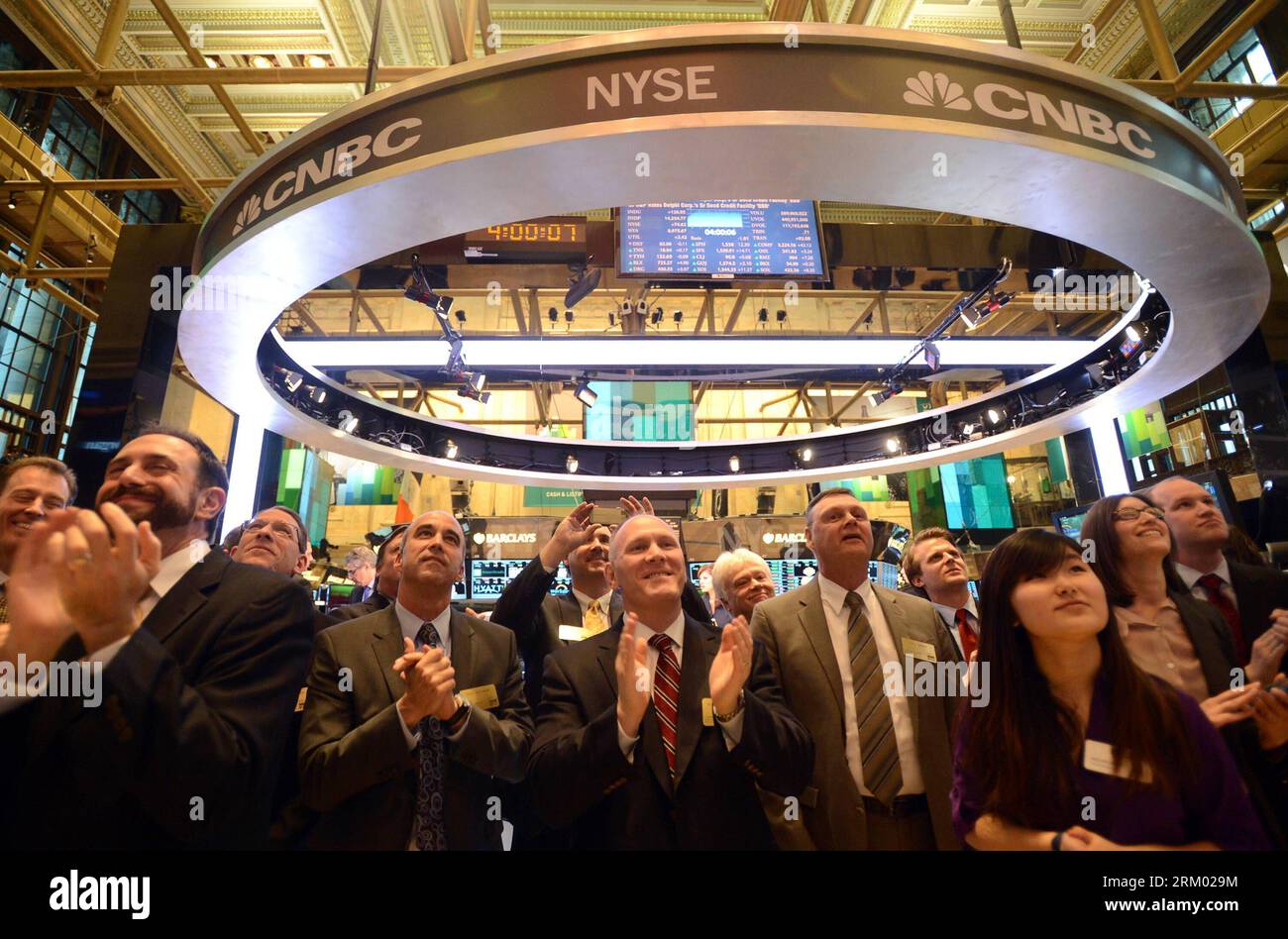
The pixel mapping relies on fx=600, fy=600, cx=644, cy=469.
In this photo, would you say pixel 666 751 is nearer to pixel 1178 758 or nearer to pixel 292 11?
pixel 1178 758

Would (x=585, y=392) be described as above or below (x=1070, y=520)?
above

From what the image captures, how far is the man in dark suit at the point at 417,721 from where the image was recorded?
1623 mm

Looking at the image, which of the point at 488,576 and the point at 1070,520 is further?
the point at 488,576

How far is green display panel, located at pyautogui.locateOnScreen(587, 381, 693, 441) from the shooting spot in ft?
20.9

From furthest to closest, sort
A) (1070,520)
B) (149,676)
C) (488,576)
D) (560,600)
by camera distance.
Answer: (488,576) → (1070,520) → (560,600) → (149,676)

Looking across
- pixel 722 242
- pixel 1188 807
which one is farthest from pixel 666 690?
pixel 722 242

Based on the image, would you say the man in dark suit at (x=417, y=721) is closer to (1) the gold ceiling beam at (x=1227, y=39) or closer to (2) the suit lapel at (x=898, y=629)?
(2) the suit lapel at (x=898, y=629)

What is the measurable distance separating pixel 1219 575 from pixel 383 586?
358 cm

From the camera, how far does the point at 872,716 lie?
199 cm

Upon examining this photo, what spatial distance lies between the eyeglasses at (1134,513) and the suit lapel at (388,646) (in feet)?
8.24

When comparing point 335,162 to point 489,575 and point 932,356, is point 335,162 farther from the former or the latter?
point 489,575

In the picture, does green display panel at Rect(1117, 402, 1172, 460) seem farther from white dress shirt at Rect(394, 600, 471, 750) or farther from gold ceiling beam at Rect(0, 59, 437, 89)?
gold ceiling beam at Rect(0, 59, 437, 89)
